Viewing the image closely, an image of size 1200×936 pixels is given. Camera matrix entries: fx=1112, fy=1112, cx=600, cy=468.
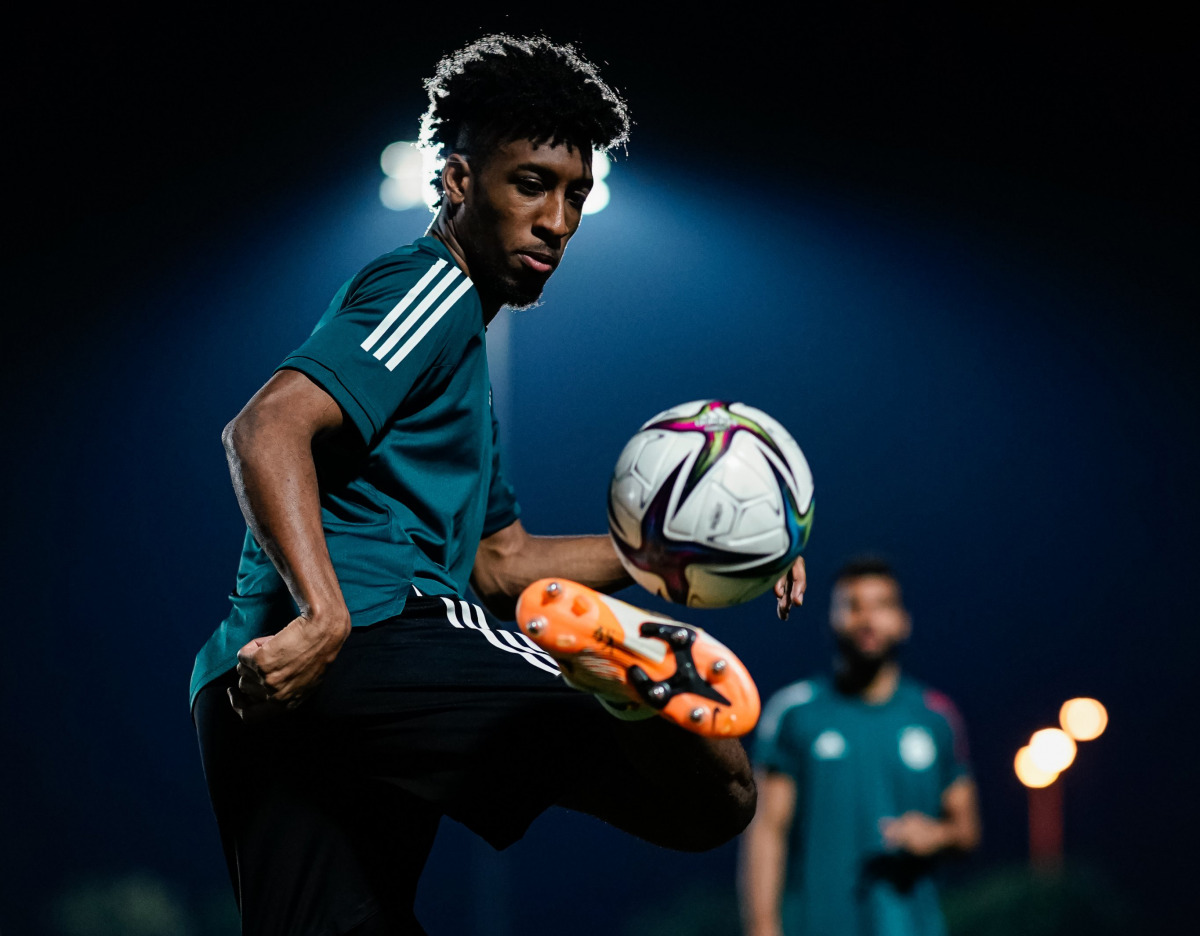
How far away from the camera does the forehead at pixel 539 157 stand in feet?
5.90

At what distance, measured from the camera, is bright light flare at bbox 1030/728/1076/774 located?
176 inches

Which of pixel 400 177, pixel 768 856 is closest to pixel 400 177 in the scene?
pixel 400 177

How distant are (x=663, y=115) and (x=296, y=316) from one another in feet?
5.69

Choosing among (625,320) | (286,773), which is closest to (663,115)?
(625,320)

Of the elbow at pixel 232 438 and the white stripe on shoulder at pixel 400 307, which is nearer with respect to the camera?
the elbow at pixel 232 438

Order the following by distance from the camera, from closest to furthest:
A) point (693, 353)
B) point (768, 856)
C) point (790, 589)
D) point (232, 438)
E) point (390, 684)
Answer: point (232, 438)
point (390, 684)
point (790, 589)
point (768, 856)
point (693, 353)

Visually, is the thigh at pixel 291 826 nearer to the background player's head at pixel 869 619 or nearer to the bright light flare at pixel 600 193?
the background player's head at pixel 869 619

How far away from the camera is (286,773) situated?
1.52 metres

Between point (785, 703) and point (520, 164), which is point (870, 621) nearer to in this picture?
point (785, 703)

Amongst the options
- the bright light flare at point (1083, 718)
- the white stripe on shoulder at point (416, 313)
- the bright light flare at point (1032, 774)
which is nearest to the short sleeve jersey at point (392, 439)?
the white stripe on shoulder at point (416, 313)

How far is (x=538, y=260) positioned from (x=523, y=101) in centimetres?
26

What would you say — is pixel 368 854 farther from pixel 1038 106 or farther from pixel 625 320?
pixel 1038 106

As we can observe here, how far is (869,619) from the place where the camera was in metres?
2.72

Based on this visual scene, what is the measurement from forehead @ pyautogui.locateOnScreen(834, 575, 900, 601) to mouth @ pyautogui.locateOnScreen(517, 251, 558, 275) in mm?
1371
